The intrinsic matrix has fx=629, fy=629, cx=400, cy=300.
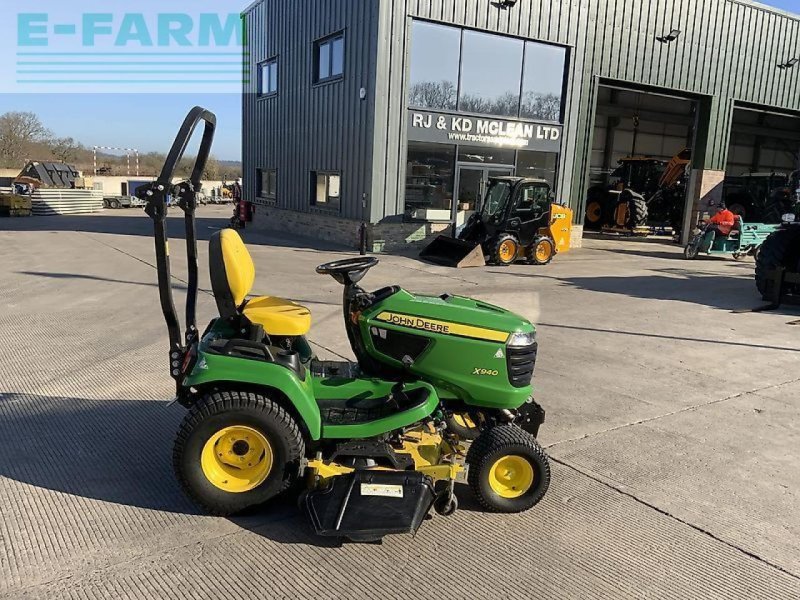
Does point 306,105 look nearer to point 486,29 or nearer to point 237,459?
point 486,29

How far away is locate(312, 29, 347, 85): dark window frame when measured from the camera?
1552 cm

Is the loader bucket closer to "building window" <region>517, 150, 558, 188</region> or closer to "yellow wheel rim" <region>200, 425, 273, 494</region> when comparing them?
"building window" <region>517, 150, 558, 188</region>

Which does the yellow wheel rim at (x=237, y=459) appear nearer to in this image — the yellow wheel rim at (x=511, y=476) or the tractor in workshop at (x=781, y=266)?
the yellow wheel rim at (x=511, y=476)

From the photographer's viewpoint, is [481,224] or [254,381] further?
[481,224]

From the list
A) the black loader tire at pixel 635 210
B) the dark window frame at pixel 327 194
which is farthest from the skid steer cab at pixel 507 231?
the black loader tire at pixel 635 210

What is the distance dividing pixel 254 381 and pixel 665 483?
2469mm

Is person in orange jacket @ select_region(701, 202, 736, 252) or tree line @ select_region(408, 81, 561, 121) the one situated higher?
tree line @ select_region(408, 81, 561, 121)

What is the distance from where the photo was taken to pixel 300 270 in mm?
11602

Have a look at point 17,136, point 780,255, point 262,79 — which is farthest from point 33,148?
point 780,255

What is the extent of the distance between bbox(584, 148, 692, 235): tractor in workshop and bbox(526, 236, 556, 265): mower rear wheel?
8000 mm

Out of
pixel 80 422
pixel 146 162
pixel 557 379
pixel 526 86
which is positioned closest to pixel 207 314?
pixel 80 422

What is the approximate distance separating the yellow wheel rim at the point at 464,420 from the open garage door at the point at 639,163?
16645mm

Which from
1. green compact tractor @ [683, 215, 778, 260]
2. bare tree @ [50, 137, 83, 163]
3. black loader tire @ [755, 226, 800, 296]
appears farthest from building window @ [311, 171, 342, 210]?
bare tree @ [50, 137, 83, 163]

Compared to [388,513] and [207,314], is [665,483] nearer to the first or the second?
[388,513]
